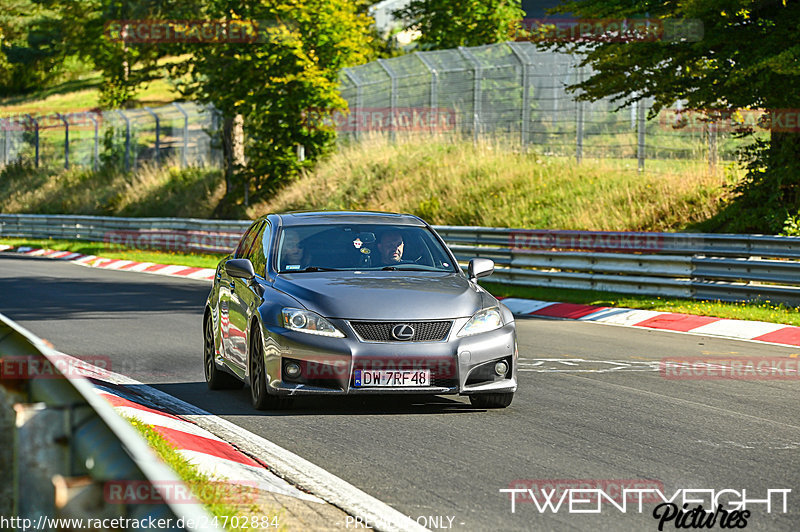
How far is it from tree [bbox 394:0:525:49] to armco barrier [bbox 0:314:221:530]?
48.9 metres

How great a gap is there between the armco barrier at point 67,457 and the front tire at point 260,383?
4636 millimetres

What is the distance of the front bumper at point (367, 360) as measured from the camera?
8.38 m

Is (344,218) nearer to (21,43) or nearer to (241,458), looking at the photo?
(241,458)

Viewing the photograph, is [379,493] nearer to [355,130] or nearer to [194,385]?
[194,385]

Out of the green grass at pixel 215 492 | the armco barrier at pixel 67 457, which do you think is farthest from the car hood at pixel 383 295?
the armco barrier at pixel 67 457

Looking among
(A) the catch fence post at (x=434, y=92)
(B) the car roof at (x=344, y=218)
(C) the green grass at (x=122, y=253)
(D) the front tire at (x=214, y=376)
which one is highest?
(A) the catch fence post at (x=434, y=92)

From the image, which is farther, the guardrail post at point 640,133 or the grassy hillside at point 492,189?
the guardrail post at point 640,133

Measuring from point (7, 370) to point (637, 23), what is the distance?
15905 mm

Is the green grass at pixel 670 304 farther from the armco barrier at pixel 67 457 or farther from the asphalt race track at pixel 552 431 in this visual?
the armco barrier at pixel 67 457

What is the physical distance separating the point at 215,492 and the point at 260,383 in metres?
3.21

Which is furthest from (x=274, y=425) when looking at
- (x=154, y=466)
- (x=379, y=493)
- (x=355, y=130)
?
(x=355, y=130)

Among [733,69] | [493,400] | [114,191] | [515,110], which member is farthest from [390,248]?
[114,191]

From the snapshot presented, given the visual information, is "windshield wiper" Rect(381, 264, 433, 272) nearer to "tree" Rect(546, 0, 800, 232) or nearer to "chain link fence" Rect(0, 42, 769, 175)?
"tree" Rect(546, 0, 800, 232)

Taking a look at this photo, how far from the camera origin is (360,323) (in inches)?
334
